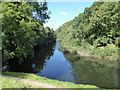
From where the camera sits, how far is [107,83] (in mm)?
15211

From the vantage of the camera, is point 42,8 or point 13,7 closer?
point 13,7

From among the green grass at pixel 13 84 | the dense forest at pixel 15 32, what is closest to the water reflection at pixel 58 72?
the dense forest at pixel 15 32

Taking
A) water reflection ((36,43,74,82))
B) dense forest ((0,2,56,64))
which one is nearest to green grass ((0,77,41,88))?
dense forest ((0,2,56,64))

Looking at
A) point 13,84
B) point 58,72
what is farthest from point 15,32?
point 13,84

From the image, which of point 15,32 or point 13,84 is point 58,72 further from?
point 13,84

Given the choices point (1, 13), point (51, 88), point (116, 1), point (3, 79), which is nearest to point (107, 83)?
point (51, 88)

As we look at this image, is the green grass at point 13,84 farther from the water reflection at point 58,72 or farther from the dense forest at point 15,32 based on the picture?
the water reflection at point 58,72

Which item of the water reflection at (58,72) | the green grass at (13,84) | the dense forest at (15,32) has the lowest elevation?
the water reflection at (58,72)

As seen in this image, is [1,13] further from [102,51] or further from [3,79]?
[102,51]

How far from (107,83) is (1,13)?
13372 millimetres

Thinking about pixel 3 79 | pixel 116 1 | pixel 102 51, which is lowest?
pixel 3 79

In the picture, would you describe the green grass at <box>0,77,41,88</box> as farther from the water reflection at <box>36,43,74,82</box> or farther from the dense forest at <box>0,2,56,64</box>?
the water reflection at <box>36,43,74,82</box>

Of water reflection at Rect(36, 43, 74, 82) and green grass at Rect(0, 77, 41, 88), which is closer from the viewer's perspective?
green grass at Rect(0, 77, 41, 88)

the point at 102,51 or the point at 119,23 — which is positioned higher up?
the point at 119,23
